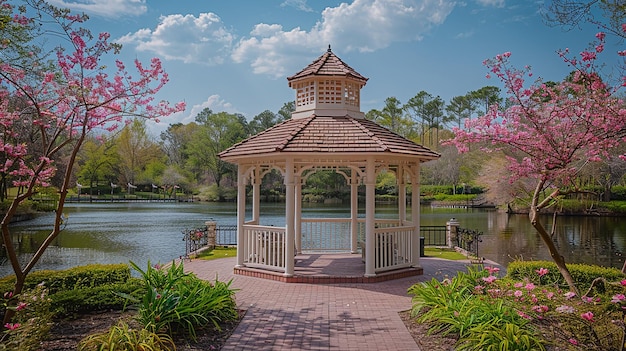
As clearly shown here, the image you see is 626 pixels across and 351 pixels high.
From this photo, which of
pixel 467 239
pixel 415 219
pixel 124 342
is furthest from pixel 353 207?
pixel 124 342

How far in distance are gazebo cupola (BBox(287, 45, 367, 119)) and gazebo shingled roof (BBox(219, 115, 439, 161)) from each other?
0.24 meters

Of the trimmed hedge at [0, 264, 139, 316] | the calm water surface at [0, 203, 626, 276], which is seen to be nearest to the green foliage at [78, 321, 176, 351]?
the trimmed hedge at [0, 264, 139, 316]

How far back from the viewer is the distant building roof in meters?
10.3

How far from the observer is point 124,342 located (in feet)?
14.9

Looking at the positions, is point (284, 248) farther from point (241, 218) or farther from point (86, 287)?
point (86, 287)

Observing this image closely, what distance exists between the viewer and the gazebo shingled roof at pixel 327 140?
29.2ft

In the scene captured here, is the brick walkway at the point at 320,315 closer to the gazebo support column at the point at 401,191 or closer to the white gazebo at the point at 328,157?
the white gazebo at the point at 328,157

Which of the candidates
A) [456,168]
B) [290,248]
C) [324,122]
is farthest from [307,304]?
[456,168]

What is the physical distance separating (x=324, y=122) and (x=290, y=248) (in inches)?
119

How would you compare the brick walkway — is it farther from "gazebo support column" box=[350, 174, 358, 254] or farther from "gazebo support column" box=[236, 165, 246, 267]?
"gazebo support column" box=[350, 174, 358, 254]

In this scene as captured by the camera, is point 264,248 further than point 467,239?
No

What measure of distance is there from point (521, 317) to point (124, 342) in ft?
14.8

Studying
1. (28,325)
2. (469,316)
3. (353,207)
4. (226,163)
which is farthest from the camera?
(226,163)

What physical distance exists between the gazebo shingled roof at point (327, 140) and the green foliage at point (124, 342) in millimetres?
4734
